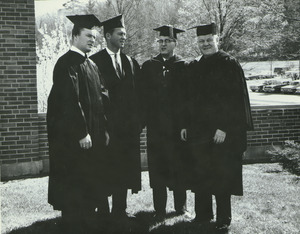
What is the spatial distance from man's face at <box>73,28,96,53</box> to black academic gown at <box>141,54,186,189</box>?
95 cm

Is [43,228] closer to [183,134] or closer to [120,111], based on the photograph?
[120,111]

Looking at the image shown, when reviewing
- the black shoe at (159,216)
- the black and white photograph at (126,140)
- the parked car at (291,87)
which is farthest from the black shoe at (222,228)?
the parked car at (291,87)

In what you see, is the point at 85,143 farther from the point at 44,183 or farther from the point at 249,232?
the point at 44,183

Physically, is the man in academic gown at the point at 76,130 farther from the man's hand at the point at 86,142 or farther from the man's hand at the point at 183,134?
the man's hand at the point at 183,134

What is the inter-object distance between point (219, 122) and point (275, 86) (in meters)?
3.91

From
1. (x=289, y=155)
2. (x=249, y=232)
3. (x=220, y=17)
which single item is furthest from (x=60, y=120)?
(x=220, y=17)

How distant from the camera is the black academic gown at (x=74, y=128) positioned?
3816mm

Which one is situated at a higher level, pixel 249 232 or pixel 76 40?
pixel 76 40

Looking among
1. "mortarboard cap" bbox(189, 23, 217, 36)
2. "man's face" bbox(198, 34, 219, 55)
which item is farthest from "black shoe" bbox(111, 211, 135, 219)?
"mortarboard cap" bbox(189, 23, 217, 36)

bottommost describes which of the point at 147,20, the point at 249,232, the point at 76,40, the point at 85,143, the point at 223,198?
the point at 249,232

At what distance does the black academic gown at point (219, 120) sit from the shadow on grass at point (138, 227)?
0.45 metres

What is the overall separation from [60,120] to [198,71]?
163 cm

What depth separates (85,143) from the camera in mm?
3889

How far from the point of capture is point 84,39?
4.00m
